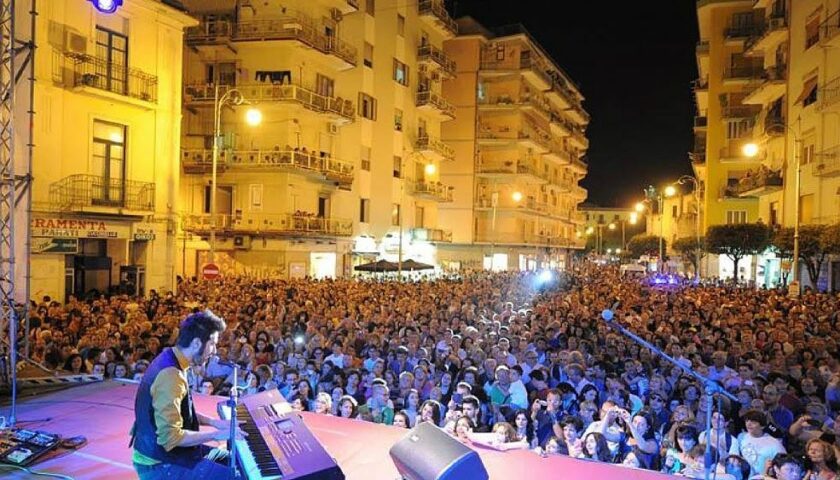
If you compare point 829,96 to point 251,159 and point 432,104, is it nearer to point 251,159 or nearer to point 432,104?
point 432,104

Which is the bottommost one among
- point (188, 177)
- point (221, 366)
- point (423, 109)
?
point (221, 366)

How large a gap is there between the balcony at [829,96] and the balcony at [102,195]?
28492 millimetres

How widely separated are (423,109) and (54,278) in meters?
31.1

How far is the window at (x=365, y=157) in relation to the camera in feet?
133

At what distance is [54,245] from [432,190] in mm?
29914

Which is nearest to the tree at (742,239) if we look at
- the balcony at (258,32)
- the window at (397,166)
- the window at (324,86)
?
the window at (397,166)

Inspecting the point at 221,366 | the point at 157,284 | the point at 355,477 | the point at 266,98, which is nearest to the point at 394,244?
the point at 266,98

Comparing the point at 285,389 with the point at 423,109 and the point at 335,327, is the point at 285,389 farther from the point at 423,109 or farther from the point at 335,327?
the point at 423,109

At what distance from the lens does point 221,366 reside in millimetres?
11305

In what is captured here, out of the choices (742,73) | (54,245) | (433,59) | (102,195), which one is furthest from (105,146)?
(742,73)

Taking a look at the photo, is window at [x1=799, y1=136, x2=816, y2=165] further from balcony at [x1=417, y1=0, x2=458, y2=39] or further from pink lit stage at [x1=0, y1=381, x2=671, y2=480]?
pink lit stage at [x1=0, y1=381, x2=671, y2=480]

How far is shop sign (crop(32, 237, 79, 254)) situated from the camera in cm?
1991

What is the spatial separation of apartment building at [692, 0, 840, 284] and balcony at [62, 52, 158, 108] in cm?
2395

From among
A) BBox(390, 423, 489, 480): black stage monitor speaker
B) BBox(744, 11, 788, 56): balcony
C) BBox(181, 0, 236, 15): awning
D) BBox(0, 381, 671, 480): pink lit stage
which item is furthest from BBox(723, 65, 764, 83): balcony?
BBox(390, 423, 489, 480): black stage monitor speaker
